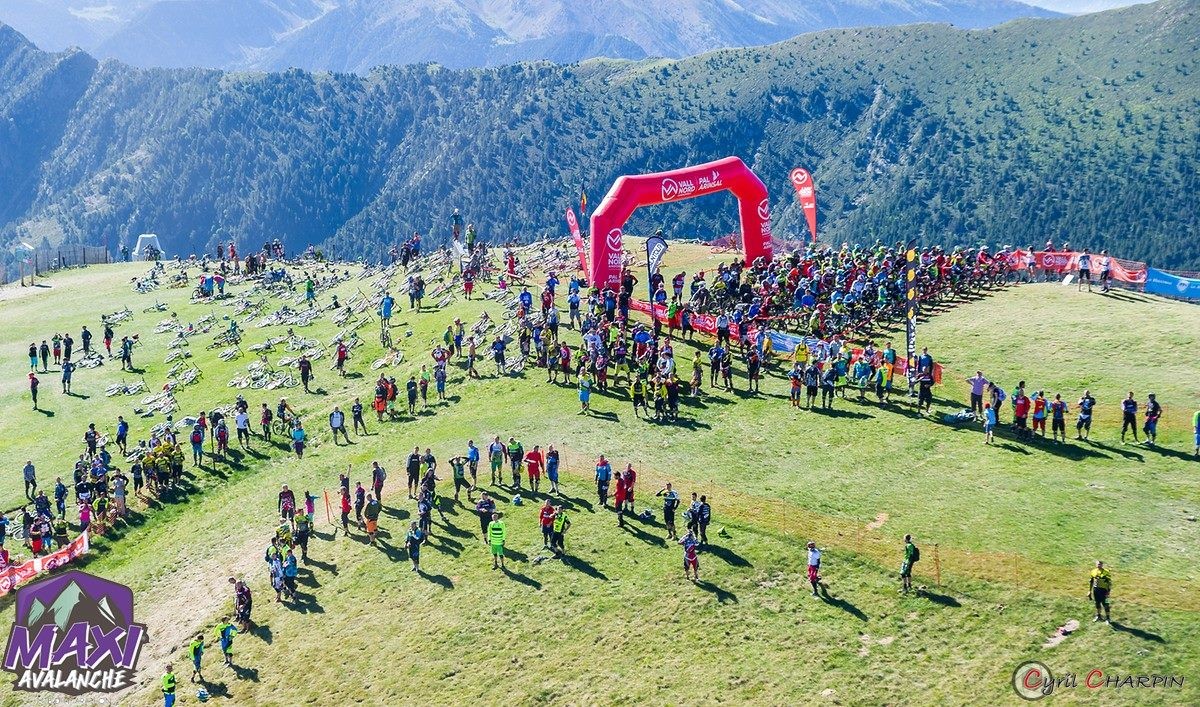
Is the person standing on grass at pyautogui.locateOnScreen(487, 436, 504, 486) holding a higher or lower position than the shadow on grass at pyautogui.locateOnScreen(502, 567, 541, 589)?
higher

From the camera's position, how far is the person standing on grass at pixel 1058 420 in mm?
38562

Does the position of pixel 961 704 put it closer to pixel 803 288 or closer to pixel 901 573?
pixel 901 573

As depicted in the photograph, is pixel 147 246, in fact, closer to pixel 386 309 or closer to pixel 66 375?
pixel 66 375

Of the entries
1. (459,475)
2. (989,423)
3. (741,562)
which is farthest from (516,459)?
(989,423)

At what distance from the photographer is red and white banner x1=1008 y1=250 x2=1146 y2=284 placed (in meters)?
58.7

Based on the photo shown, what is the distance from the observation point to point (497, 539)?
3419 centimetres

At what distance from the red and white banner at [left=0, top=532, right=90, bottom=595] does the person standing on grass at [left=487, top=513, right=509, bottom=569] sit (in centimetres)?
1750

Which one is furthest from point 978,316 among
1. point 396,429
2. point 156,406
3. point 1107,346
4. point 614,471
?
point 156,406

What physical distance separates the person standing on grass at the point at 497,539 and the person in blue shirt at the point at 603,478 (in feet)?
13.3

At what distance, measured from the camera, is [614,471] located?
39.5m

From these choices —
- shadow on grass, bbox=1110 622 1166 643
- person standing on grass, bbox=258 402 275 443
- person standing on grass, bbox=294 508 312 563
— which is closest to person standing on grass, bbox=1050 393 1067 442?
shadow on grass, bbox=1110 622 1166 643

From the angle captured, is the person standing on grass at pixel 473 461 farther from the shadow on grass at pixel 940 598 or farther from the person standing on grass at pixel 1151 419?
the person standing on grass at pixel 1151 419

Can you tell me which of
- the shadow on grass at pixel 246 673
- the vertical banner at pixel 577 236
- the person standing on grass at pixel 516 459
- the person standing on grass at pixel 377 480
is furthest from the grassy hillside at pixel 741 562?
the vertical banner at pixel 577 236

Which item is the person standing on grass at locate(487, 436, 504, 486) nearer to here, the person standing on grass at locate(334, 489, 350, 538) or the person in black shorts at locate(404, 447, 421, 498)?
the person in black shorts at locate(404, 447, 421, 498)
